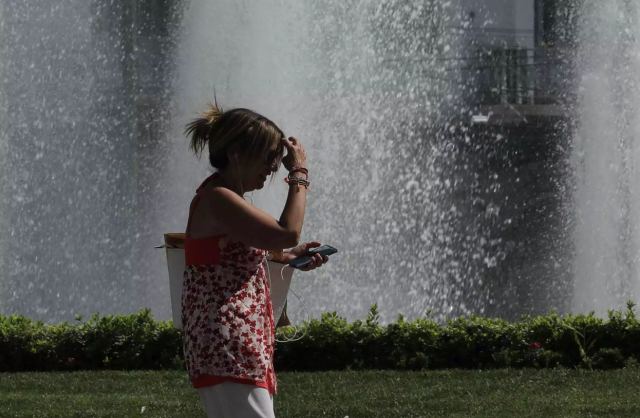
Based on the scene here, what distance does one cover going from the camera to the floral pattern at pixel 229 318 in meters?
3.04

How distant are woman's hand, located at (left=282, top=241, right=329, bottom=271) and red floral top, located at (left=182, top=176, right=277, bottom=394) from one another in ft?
0.39

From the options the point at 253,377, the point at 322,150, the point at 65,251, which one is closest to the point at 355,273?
the point at 322,150

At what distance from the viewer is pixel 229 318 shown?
3.06m

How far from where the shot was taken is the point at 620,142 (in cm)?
1000

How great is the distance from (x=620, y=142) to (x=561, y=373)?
13.6ft

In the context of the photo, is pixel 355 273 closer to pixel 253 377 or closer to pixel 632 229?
pixel 632 229

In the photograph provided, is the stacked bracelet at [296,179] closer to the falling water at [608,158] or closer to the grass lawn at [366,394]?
the grass lawn at [366,394]

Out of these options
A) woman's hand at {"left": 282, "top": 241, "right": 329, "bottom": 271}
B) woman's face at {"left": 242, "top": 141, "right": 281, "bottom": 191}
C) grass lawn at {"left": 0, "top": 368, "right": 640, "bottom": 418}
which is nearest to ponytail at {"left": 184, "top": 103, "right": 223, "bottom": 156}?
woman's face at {"left": 242, "top": 141, "right": 281, "bottom": 191}

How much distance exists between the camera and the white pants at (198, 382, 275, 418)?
301cm

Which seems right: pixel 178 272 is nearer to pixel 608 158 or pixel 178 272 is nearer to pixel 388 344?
pixel 388 344

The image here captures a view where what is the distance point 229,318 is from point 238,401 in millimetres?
205

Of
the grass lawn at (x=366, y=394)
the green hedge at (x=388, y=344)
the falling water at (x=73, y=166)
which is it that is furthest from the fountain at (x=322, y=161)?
the grass lawn at (x=366, y=394)

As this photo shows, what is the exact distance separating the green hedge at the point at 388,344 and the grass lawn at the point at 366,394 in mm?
213

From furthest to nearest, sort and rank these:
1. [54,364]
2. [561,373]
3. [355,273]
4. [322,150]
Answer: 1. [322,150]
2. [355,273]
3. [54,364]
4. [561,373]
